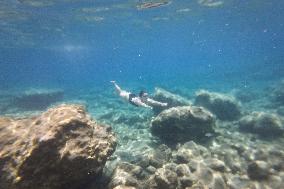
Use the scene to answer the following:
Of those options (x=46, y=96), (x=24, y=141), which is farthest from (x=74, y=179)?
(x=46, y=96)

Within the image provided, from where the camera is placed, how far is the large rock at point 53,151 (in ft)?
17.2

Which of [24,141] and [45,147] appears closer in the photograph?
[45,147]

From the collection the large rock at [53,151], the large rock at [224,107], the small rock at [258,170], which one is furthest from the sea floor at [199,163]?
the large rock at [224,107]

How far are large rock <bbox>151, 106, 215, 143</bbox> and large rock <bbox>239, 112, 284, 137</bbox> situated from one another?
3.09 metres

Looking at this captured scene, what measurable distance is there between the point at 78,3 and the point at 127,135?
20.5m

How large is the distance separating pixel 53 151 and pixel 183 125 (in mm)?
6707

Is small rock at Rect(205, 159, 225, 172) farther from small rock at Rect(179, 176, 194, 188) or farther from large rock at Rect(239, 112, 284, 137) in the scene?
large rock at Rect(239, 112, 284, 137)

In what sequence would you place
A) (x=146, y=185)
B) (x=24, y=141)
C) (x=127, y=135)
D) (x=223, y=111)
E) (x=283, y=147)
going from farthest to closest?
1. (x=223, y=111)
2. (x=127, y=135)
3. (x=283, y=147)
4. (x=146, y=185)
5. (x=24, y=141)

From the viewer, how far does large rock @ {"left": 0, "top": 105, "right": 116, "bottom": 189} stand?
5250 mm

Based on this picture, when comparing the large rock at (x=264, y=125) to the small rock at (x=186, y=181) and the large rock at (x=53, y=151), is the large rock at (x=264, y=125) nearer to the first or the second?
the small rock at (x=186, y=181)

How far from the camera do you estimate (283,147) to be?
432 inches

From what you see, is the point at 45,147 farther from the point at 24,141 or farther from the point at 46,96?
the point at 46,96

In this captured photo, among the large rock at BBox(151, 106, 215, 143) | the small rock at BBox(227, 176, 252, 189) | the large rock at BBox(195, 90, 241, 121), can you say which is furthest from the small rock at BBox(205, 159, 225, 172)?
the large rock at BBox(195, 90, 241, 121)

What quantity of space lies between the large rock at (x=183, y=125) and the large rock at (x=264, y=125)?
309 centimetres
